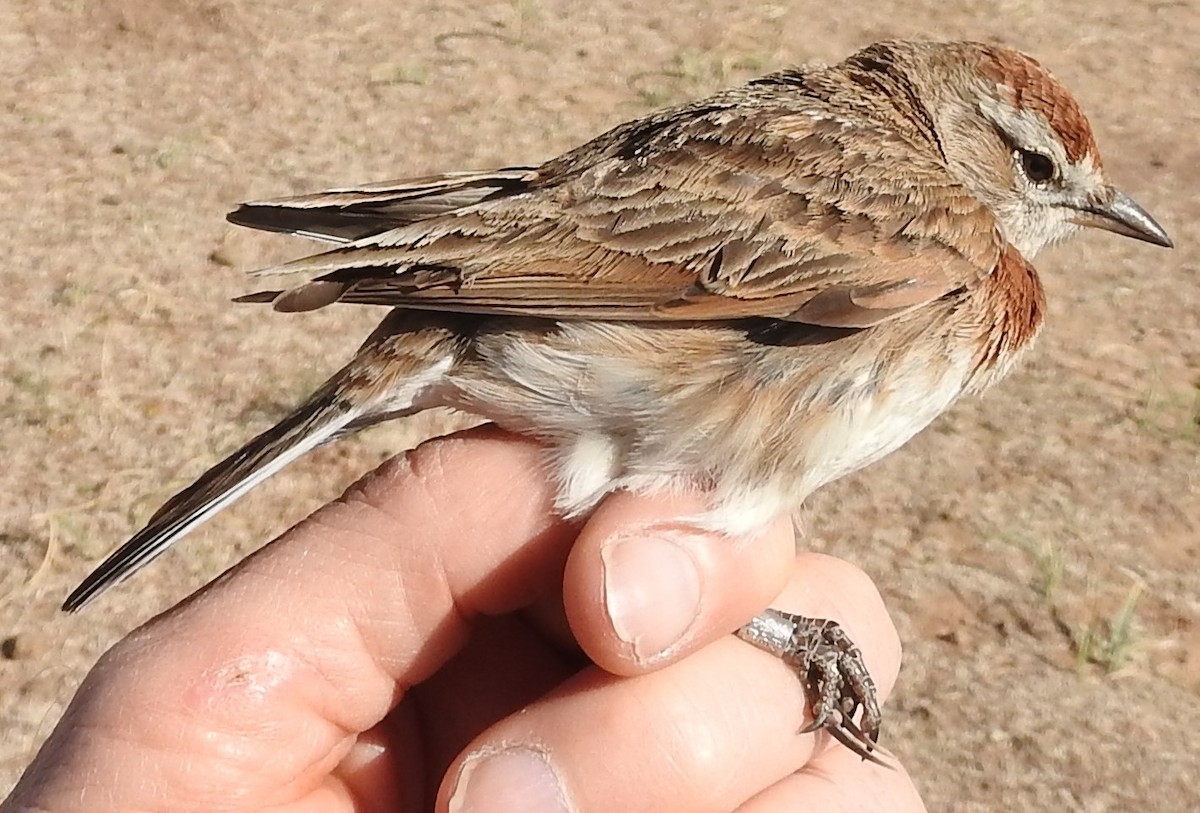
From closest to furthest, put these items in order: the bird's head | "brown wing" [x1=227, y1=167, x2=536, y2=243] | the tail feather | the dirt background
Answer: the tail feather, "brown wing" [x1=227, y1=167, x2=536, y2=243], the bird's head, the dirt background

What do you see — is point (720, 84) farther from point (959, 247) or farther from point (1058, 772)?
point (959, 247)

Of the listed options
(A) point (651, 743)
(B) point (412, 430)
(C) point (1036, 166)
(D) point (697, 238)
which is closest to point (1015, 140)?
(C) point (1036, 166)

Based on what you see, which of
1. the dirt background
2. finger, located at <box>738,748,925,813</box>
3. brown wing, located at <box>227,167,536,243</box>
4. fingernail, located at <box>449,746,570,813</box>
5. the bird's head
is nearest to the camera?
fingernail, located at <box>449,746,570,813</box>

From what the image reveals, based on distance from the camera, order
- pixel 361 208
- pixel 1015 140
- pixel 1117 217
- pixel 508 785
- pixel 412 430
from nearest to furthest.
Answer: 1. pixel 508 785
2. pixel 361 208
3. pixel 1015 140
4. pixel 1117 217
5. pixel 412 430

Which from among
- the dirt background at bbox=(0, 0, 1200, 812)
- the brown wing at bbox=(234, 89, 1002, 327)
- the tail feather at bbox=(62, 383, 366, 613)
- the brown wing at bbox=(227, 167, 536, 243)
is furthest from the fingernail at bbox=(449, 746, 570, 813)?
the dirt background at bbox=(0, 0, 1200, 812)

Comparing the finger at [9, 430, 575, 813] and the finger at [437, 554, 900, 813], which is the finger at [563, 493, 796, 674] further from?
the finger at [9, 430, 575, 813]

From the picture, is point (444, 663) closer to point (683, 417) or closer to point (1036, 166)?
point (683, 417)

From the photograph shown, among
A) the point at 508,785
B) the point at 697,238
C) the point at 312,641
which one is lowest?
the point at 508,785

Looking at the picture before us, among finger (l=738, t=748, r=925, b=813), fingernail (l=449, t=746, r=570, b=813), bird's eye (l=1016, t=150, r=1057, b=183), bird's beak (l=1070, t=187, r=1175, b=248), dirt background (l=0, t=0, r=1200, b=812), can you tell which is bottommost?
dirt background (l=0, t=0, r=1200, b=812)
